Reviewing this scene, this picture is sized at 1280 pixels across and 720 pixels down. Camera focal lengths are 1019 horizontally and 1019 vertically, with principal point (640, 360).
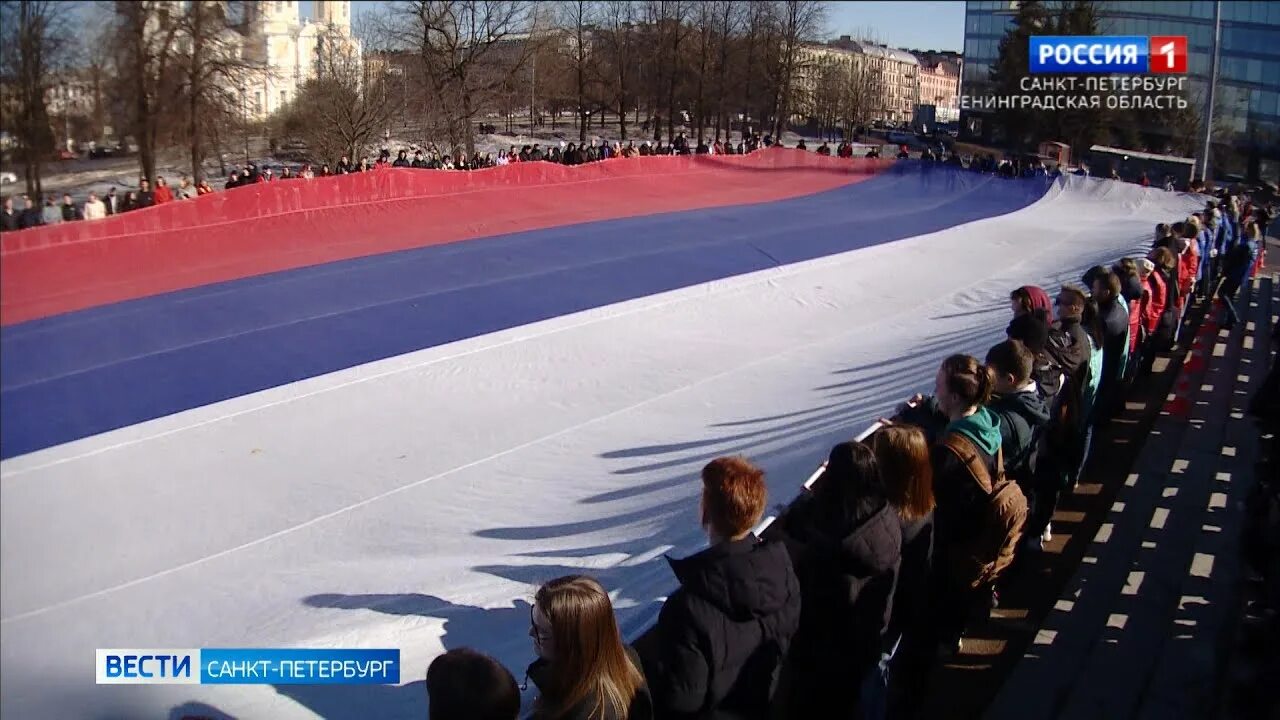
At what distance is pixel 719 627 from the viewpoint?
267 cm

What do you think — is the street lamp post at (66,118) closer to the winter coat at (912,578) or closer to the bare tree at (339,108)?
the bare tree at (339,108)

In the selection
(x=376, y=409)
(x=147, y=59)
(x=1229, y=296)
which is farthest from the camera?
(x=1229, y=296)

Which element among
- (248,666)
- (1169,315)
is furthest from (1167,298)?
(248,666)

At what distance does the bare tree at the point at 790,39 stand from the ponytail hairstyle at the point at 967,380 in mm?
27098

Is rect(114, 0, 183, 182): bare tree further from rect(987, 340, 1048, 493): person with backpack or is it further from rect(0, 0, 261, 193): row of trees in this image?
rect(987, 340, 1048, 493): person with backpack

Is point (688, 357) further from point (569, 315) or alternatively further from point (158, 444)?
point (158, 444)

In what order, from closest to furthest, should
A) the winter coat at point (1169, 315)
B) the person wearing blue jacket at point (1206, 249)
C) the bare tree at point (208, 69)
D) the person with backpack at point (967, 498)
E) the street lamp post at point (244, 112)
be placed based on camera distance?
1. the bare tree at point (208, 69)
2. the street lamp post at point (244, 112)
3. the person with backpack at point (967, 498)
4. the winter coat at point (1169, 315)
5. the person wearing blue jacket at point (1206, 249)

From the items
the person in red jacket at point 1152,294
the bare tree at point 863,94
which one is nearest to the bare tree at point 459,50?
the person in red jacket at point 1152,294

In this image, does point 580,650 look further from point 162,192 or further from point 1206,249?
point 1206,249

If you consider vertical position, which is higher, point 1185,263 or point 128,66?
point 128,66

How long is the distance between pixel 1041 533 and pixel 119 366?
15.9 feet

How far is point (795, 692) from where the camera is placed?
3.53 metres

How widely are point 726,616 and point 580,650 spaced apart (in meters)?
0.51

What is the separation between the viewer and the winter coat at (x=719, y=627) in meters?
2.65
